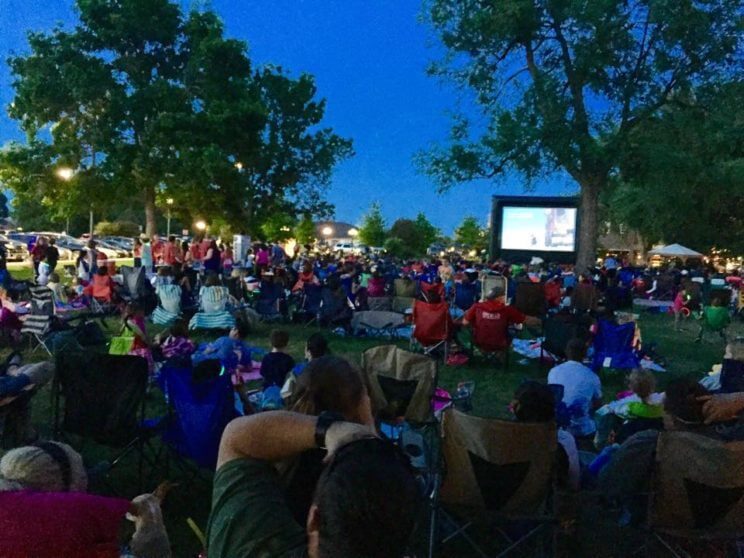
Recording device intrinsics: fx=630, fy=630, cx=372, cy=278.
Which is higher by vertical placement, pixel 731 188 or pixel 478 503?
pixel 731 188

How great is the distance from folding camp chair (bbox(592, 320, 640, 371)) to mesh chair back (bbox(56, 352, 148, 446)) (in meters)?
6.19

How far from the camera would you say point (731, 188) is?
31266mm

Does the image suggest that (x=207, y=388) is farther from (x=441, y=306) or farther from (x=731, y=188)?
(x=731, y=188)

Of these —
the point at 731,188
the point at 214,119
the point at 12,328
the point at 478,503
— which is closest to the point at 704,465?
the point at 478,503

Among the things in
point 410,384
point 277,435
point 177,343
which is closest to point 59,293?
point 177,343

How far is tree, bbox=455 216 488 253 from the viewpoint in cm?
6012

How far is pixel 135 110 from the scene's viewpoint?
25.4 m

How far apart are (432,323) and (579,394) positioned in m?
3.52

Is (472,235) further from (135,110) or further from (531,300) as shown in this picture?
(531,300)

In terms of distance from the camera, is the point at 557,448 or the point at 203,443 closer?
the point at 557,448

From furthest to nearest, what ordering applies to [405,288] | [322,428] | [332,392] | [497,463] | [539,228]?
[539,228]
[405,288]
[497,463]
[332,392]
[322,428]

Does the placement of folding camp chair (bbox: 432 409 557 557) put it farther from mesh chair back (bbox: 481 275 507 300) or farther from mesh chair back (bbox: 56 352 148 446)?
mesh chair back (bbox: 481 275 507 300)

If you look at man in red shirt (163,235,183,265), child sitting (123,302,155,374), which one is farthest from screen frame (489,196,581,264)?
child sitting (123,302,155,374)

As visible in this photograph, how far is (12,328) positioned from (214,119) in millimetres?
17777
